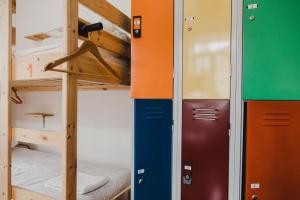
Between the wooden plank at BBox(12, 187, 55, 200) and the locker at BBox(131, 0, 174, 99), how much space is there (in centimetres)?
92

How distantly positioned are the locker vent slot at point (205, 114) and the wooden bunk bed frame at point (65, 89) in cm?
68

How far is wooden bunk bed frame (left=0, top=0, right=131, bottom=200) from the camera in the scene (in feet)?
4.05

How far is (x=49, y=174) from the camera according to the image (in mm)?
2143

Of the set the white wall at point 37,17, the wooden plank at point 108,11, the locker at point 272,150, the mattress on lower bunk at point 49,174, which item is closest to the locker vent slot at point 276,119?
the locker at point 272,150

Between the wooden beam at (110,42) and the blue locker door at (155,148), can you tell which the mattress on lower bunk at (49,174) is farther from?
the wooden beam at (110,42)

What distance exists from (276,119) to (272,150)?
0.19 meters

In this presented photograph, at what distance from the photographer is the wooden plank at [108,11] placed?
141cm

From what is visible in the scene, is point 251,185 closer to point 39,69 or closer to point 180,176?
point 180,176

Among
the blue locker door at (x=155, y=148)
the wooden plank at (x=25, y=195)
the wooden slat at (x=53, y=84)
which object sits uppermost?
the wooden slat at (x=53, y=84)

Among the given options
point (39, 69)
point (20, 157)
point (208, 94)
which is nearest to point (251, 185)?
point (208, 94)

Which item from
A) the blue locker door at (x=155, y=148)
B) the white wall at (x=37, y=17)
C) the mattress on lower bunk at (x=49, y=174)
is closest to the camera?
the blue locker door at (x=155, y=148)

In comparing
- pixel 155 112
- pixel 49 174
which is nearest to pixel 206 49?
pixel 155 112

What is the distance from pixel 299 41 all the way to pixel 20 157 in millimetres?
3310

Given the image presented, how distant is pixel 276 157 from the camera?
1282mm
